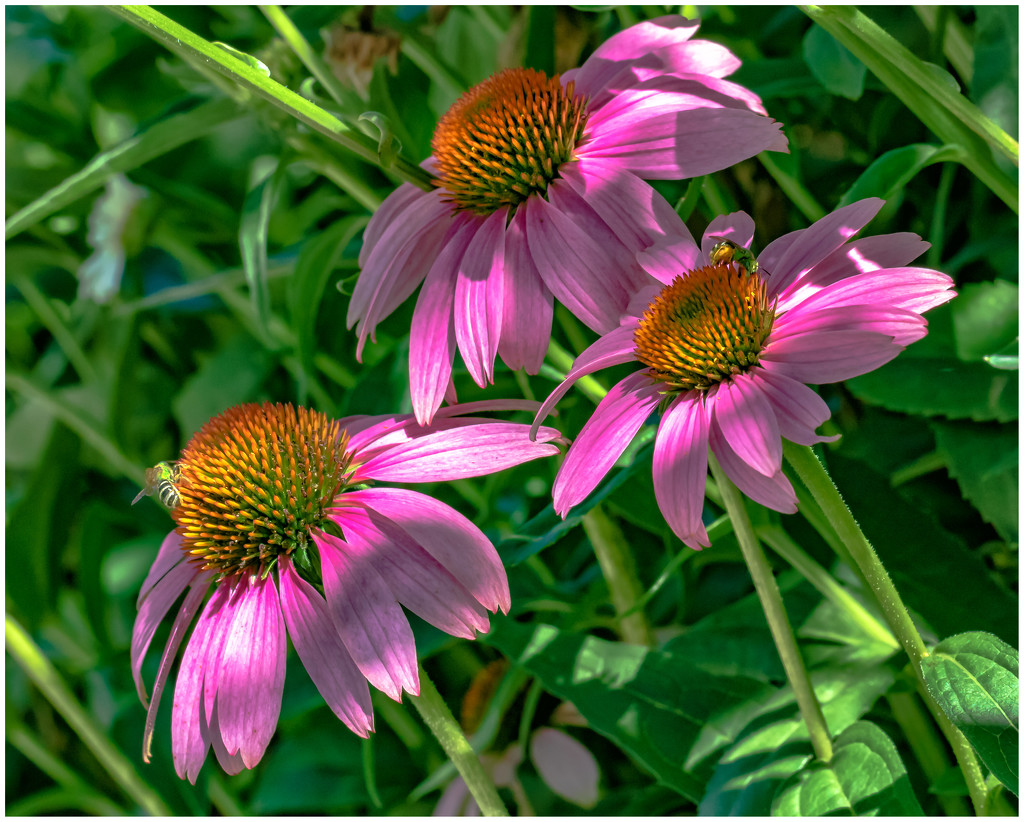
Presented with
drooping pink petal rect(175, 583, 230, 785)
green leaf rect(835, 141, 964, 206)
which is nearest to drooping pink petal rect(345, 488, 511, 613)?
drooping pink petal rect(175, 583, 230, 785)

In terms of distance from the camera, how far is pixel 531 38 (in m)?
0.72

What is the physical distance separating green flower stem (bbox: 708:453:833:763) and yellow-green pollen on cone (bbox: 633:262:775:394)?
59 millimetres

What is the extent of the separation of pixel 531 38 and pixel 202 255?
0.59 meters

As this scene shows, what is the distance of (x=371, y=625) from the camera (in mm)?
396

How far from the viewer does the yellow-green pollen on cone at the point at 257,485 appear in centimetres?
45

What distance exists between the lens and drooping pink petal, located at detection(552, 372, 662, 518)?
39 centimetres

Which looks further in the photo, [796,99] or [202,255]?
[202,255]

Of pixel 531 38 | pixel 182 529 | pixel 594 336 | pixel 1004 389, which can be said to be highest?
pixel 531 38

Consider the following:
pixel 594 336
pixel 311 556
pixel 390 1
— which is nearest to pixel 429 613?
pixel 311 556

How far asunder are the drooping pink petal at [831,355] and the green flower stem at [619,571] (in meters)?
0.30

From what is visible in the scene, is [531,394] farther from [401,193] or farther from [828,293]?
[828,293]

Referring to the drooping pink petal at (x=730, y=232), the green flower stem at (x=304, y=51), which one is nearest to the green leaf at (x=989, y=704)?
the drooping pink petal at (x=730, y=232)

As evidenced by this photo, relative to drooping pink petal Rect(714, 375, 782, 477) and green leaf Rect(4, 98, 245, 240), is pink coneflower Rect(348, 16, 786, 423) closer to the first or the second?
drooping pink petal Rect(714, 375, 782, 477)

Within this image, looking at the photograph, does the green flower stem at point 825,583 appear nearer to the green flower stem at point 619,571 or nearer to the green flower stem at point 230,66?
the green flower stem at point 619,571
